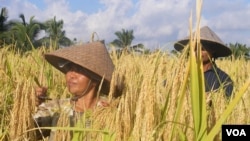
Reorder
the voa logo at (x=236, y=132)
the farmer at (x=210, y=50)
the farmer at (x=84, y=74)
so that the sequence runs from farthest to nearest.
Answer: the farmer at (x=210, y=50), the farmer at (x=84, y=74), the voa logo at (x=236, y=132)

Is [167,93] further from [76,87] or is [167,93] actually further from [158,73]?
[76,87]

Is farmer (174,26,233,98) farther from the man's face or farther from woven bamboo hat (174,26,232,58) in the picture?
the man's face

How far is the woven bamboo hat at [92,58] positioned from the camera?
8.42 feet

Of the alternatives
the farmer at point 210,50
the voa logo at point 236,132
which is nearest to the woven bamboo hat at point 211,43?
the farmer at point 210,50

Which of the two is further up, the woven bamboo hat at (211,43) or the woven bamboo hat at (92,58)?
the woven bamboo hat at (211,43)

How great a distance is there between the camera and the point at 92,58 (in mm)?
2615

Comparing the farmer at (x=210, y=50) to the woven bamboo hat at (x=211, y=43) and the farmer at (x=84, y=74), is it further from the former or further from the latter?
the farmer at (x=84, y=74)

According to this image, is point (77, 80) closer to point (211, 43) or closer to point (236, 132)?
point (236, 132)

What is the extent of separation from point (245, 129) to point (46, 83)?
7.36 ft

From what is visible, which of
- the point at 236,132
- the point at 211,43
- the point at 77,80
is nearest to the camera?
the point at 236,132

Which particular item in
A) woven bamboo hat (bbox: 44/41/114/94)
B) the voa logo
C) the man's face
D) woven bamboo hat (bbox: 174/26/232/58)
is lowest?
the voa logo

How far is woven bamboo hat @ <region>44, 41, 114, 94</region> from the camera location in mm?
2566

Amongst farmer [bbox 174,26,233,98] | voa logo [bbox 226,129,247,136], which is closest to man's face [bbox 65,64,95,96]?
farmer [bbox 174,26,233,98]

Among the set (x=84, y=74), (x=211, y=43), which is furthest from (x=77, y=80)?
(x=211, y=43)
